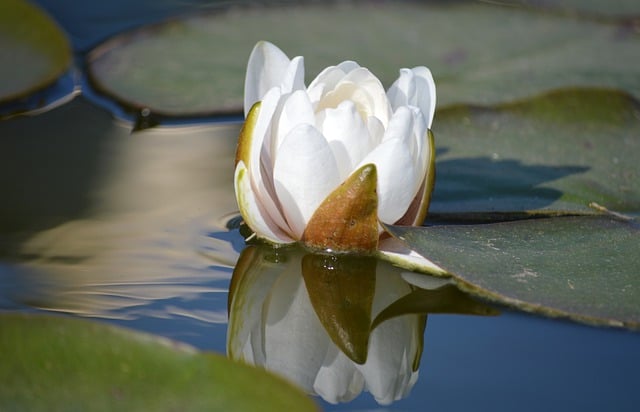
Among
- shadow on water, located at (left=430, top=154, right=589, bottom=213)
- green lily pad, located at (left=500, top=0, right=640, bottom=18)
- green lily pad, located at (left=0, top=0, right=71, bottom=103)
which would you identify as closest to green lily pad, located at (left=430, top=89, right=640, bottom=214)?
shadow on water, located at (left=430, top=154, right=589, bottom=213)

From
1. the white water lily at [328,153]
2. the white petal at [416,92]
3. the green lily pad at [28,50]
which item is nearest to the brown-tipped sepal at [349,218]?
the white water lily at [328,153]

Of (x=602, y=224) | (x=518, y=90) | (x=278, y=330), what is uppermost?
(x=518, y=90)

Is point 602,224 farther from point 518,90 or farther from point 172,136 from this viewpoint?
point 172,136

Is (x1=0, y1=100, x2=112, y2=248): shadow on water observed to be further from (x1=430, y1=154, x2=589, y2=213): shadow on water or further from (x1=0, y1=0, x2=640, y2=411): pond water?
(x1=430, y1=154, x2=589, y2=213): shadow on water

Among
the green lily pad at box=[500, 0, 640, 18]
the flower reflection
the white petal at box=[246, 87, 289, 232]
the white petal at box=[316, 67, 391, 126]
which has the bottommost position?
the flower reflection

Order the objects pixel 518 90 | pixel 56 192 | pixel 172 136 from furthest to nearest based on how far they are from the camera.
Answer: pixel 518 90 → pixel 172 136 → pixel 56 192

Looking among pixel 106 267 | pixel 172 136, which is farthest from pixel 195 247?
pixel 172 136

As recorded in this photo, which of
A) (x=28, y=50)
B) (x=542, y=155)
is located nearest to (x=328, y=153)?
(x=542, y=155)
